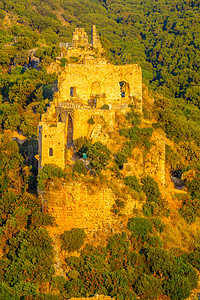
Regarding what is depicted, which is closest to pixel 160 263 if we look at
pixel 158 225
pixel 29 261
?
pixel 158 225

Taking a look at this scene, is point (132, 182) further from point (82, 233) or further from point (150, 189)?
point (82, 233)

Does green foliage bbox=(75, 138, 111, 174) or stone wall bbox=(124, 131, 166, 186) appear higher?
green foliage bbox=(75, 138, 111, 174)

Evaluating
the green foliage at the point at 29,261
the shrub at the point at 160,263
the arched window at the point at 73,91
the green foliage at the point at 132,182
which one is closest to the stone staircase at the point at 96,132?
the green foliage at the point at 132,182

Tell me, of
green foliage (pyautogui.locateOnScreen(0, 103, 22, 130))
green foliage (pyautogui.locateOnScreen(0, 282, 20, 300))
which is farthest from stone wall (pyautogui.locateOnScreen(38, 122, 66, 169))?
green foliage (pyautogui.locateOnScreen(0, 103, 22, 130))

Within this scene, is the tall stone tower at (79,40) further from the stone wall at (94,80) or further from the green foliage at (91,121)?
the green foliage at (91,121)

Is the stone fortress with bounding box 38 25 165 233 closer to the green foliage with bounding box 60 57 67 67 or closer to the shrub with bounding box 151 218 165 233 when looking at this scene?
the shrub with bounding box 151 218 165 233

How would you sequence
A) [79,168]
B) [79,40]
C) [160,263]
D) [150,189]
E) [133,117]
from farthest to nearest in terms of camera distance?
1. [79,40]
2. [133,117]
3. [150,189]
4. [79,168]
5. [160,263]
